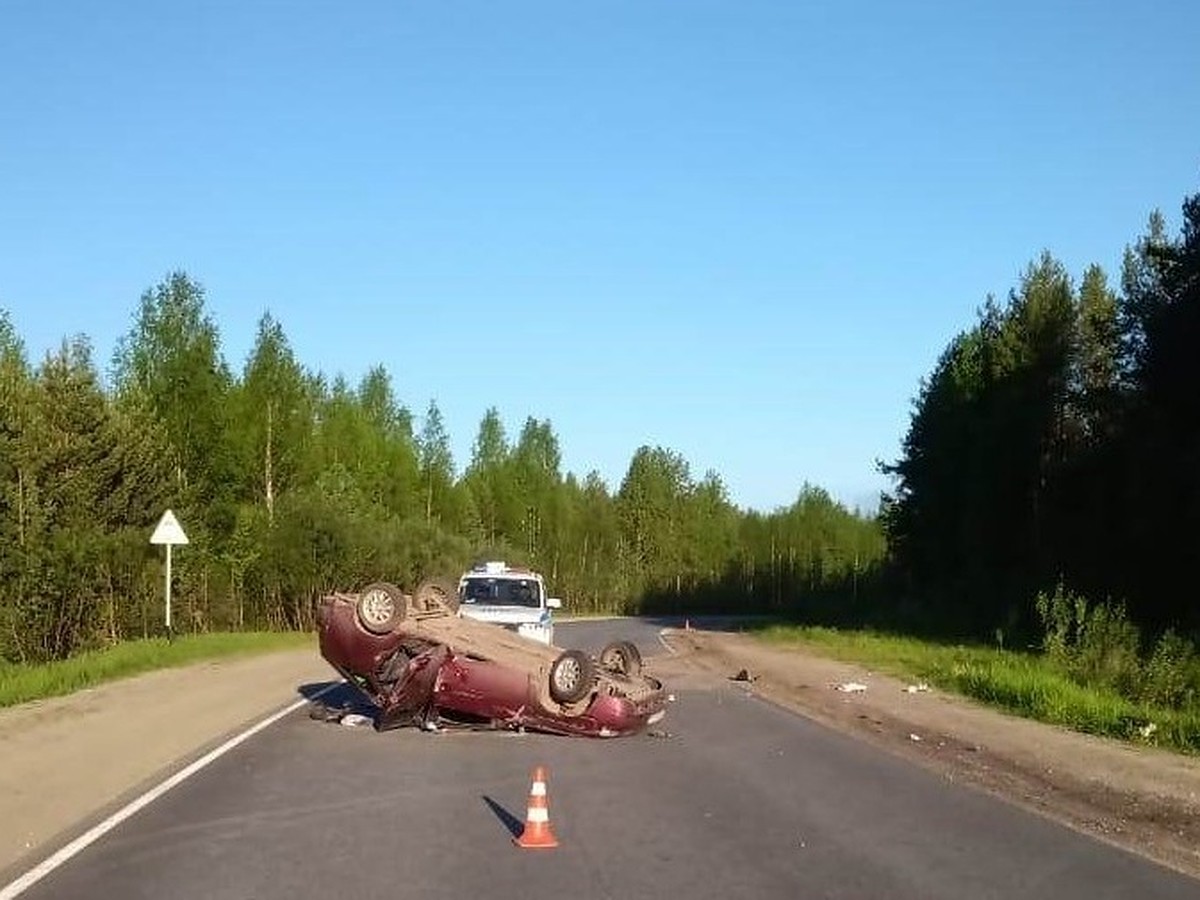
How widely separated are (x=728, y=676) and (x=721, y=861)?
22030mm

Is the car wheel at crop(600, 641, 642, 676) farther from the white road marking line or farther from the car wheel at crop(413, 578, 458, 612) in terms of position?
the white road marking line

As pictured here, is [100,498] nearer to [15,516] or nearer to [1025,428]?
[15,516]

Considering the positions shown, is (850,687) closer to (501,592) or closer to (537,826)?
(501,592)

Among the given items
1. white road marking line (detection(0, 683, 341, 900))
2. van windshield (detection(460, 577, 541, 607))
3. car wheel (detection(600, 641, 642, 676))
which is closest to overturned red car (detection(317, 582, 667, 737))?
car wheel (detection(600, 641, 642, 676))

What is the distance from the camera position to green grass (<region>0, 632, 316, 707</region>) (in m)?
23.0

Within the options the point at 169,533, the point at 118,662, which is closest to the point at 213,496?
the point at 169,533

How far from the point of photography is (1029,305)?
195ft

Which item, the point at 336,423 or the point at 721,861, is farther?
the point at 336,423

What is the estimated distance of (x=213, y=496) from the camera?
53.4 meters

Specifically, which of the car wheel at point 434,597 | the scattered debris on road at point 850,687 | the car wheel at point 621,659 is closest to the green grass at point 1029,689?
the scattered debris on road at point 850,687

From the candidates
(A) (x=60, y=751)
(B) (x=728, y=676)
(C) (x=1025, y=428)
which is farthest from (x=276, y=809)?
(C) (x=1025, y=428)

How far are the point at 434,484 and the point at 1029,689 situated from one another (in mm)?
63495

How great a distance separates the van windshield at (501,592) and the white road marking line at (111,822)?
327 inches

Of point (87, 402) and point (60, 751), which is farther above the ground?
point (87, 402)
